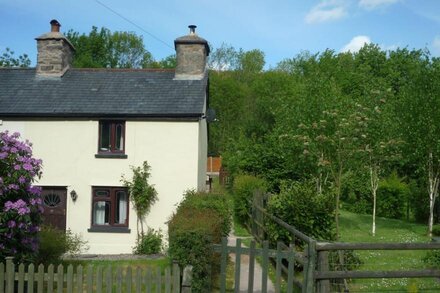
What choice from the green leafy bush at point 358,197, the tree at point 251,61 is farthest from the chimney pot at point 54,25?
the tree at point 251,61

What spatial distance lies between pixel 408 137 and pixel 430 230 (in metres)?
4.37

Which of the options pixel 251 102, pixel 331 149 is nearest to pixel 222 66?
pixel 251 102

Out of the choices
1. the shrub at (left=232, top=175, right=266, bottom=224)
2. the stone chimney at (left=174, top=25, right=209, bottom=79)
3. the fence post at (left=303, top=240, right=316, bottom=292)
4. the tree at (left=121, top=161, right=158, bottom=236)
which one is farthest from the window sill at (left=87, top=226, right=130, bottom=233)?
the fence post at (left=303, top=240, right=316, bottom=292)

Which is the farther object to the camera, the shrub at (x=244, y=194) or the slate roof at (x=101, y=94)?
the shrub at (x=244, y=194)

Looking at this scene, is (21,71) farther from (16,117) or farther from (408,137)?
(408,137)

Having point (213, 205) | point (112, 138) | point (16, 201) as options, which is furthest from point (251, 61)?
point (16, 201)

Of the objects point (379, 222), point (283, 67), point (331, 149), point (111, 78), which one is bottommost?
point (379, 222)

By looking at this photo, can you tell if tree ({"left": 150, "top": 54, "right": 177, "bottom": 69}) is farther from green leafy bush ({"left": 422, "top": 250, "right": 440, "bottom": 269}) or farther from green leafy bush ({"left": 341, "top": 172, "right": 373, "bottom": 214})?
green leafy bush ({"left": 422, "top": 250, "right": 440, "bottom": 269})

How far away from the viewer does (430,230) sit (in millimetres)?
21312

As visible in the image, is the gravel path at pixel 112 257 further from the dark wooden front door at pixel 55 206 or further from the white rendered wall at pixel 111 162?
the dark wooden front door at pixel 55 206

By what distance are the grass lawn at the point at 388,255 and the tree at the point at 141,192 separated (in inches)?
291

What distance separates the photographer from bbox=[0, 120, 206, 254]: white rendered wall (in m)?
17.7

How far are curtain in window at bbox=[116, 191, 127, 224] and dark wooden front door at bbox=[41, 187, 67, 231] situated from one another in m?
2.04

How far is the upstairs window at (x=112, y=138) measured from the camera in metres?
18.0
